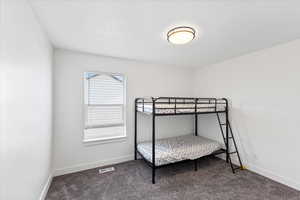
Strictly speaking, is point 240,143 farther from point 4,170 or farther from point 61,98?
point 61,98

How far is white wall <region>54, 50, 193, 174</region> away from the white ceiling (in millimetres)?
328

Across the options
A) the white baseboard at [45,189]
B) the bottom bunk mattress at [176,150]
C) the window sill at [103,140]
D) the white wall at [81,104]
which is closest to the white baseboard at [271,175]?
the bottom bunk mattress at [176,150]

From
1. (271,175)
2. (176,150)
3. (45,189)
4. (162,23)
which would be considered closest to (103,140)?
(45,189)

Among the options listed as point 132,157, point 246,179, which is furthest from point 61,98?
point 246,179

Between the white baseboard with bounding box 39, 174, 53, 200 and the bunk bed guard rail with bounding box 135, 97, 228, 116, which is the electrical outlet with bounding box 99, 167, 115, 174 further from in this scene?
the bunk bed guard rail with bounding box 135, 97, 228, 116

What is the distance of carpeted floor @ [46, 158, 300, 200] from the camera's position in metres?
1.86

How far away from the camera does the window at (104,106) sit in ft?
8.63

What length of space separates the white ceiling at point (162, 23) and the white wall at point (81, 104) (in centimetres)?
33

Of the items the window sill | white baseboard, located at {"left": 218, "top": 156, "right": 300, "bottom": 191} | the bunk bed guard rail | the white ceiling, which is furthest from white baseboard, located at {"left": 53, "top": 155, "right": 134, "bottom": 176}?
white baseboard, located at {"left": 218, "top": 156, "right": 300, "bottom": 191}

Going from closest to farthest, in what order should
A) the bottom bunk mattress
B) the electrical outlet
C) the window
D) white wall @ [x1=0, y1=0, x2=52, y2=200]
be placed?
white wall @ [x1=0, y1=0, x2=52, y2=200], the bottom bunk mattress, the electrical outlet, the window

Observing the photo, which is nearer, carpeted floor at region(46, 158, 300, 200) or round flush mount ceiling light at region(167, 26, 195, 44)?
round flush mount ceiling light at region(167, 26, 195, 44)

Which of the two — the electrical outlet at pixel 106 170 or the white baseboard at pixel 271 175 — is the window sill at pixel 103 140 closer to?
the electrical outlet at pixel 106 170

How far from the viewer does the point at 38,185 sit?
1604 millimetres

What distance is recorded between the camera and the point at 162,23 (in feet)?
5.18
